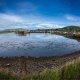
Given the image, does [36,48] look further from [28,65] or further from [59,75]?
[59,75]

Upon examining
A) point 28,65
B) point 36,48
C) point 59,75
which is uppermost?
point 59,75

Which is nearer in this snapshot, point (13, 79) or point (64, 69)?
point (13, 79)

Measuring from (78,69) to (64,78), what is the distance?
125 centimetres

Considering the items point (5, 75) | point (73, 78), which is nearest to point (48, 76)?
point (73, 78)

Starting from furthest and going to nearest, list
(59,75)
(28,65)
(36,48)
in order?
(36,48), (28,65), (59,75)

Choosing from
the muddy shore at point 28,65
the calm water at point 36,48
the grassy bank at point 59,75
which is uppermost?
the grassy bank at point 59,75

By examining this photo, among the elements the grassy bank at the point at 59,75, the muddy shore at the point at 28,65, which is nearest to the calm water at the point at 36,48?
the muddy shore at the point at 28,65

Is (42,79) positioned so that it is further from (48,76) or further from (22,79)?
(22,79)

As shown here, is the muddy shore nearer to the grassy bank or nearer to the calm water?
the grassy bank

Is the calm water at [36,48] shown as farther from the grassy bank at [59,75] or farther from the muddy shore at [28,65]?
the grassy bank at [59,75]

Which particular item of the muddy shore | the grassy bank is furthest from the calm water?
the grassy bank

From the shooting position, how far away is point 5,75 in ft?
25.8

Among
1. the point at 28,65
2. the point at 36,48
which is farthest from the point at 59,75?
the point at 36,48

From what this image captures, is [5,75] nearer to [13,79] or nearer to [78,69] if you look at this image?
[13,79]
